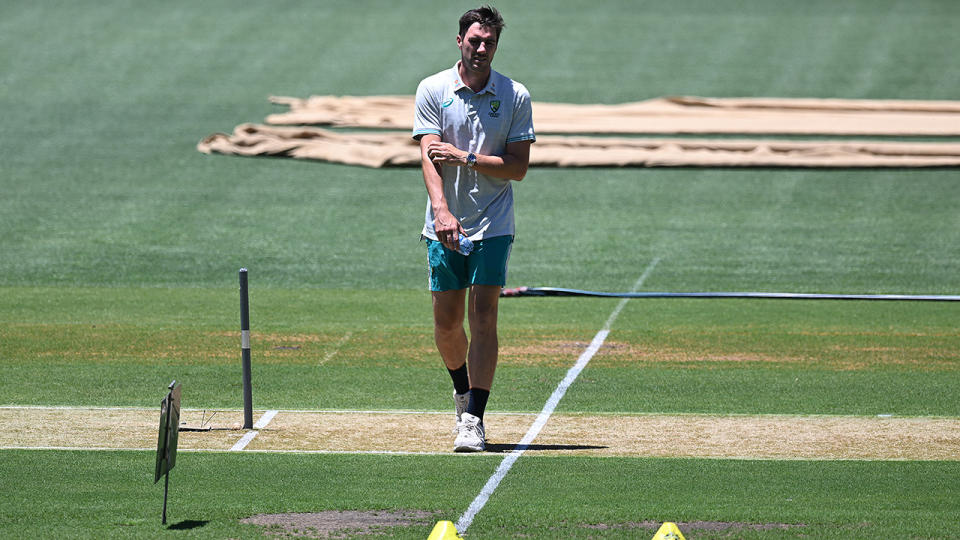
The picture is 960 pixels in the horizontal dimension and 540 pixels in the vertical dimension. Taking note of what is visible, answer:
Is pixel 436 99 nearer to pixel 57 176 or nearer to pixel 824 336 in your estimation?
pixel 824 336

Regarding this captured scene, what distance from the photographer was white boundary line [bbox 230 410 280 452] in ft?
25.8

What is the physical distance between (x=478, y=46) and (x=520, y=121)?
0.49 meters

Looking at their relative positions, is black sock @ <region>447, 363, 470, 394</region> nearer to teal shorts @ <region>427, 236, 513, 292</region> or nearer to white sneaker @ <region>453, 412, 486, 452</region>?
white sneaker @ <region>453, 412, 486, 452</region>

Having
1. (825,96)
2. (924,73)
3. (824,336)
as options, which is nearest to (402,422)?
(824,336)

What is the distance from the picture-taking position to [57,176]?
2036 cm

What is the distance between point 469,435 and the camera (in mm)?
7746

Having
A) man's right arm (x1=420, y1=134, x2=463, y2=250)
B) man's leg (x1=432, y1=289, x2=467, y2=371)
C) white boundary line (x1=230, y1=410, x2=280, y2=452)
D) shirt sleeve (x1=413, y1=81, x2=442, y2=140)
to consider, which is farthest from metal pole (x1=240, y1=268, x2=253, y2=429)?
shirt sleeve (x1=413, y1=81, x2=442, y2=140)

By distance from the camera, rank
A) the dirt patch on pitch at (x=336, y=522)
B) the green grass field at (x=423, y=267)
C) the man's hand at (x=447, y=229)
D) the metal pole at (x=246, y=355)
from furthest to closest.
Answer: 1. the metal pole at (x=246, y=355)
2. the man's hand at (x=447, y=229)
3. the green grass field at (x=423, y=267)
4. the dirt patch on pitch at (x=336, y=522)

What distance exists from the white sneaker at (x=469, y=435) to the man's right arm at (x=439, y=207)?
964mm

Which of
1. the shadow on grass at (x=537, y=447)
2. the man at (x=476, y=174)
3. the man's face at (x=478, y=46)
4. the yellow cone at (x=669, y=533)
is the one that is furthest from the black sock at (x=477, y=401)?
the yellow cone at (x=669, y=533)

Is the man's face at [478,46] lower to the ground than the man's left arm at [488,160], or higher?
higher

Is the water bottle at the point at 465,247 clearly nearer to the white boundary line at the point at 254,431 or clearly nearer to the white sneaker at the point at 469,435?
the white sneaker at the point at 469,435

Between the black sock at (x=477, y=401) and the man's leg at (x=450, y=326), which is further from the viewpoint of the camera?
the man's leg at (x=450, y=326)

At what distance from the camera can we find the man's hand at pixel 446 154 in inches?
302
